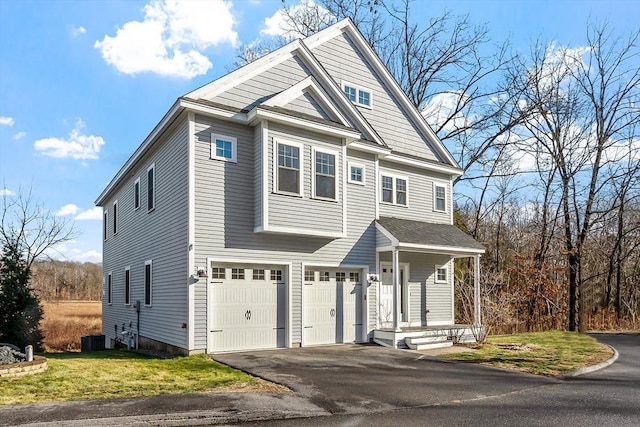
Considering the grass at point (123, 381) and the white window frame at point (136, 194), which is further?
the white window frame at point (136, 194)

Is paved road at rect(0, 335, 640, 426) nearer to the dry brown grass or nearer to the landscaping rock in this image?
the landscaping rock

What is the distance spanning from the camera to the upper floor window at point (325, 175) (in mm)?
14086

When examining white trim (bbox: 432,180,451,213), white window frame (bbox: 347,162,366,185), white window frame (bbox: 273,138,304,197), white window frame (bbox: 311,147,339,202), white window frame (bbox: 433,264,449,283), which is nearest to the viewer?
white window frame (bbox: 273,138,304,197)

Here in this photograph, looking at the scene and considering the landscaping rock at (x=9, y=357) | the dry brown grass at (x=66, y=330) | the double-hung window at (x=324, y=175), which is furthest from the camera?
the dry brown grass at (x=66, y=330)

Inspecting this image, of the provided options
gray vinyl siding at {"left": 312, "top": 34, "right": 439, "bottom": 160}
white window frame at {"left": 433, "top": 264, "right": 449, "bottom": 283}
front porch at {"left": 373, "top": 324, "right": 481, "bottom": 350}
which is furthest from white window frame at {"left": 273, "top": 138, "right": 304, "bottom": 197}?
white window frame at {"left": 433, "top": 264, "right": 449, "bottom": 283}

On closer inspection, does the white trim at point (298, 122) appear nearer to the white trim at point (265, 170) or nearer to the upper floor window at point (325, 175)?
the white trim at point (265, 170)

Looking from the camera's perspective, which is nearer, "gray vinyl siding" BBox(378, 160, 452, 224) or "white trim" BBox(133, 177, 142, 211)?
"white trim" BBox(133, 177, 142, 211)

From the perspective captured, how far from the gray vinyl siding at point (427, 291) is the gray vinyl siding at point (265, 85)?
21.7ft

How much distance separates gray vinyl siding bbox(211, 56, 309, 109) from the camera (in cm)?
1355

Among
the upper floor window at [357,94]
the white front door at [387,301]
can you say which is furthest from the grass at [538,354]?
the upper floor window at [357,94]

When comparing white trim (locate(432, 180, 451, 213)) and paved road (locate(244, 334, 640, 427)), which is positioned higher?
white trim (locate(432, 180, 451, 213))

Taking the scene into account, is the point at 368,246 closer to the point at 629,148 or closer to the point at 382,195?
the point at 382,195

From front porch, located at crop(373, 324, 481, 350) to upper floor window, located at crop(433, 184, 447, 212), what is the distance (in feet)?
15.9

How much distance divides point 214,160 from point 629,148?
23590 millimetres
